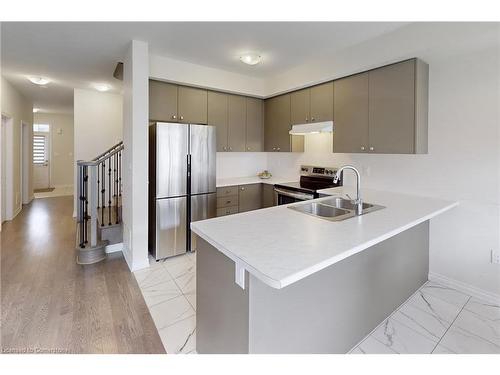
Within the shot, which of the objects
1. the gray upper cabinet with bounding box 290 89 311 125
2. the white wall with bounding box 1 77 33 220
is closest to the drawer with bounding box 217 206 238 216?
the gray upper cabinet with bounding box 290 89 311 125

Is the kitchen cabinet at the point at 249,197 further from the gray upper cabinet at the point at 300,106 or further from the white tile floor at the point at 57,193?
the white tile floor at the point at 57,193

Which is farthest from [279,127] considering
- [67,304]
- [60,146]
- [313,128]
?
[60,146]

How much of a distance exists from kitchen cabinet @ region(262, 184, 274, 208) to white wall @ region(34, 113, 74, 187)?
26.7 feet

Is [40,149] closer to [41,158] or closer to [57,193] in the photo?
[41,158]

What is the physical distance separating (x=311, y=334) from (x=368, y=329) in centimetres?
73

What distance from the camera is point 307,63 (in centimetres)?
351

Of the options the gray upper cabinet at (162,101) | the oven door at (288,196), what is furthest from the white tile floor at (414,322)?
the gray upper cabinet at (162,101)

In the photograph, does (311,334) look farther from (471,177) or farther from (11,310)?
(11,310)

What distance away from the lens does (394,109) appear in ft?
8.83

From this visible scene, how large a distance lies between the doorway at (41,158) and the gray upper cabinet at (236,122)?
774cm

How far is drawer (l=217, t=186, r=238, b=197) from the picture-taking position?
12.5ft

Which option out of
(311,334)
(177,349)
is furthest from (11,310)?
(311,334)

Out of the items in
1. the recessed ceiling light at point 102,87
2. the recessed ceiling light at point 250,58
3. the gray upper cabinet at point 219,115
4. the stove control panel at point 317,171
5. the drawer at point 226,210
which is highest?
the recessed ceiling light at point 102,87

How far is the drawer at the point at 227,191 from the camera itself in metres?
3.81
